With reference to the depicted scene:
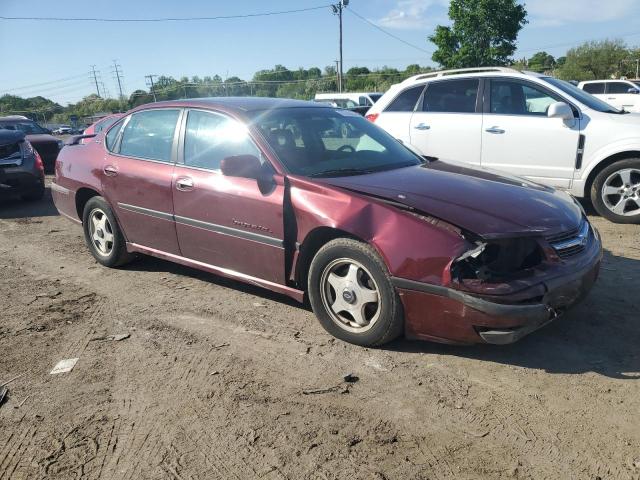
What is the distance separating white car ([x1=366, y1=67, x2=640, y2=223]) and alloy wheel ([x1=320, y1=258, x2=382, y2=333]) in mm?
2532

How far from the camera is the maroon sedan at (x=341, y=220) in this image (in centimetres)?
296

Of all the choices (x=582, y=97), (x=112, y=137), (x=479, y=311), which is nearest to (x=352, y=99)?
(x=582, y=97)

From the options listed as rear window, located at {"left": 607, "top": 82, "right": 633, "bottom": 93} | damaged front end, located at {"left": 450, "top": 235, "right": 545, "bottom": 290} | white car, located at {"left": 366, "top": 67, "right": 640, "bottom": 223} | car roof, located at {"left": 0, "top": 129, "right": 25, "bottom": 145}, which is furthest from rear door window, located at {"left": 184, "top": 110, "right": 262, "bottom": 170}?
rear window, located at {"left": 607, "top": 82, "right": 633, "bottom": 93}

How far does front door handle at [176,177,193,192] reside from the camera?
4152mm

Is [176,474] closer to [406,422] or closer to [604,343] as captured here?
[406,422]

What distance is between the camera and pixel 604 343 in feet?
10.9

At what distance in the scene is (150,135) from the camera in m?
4.71

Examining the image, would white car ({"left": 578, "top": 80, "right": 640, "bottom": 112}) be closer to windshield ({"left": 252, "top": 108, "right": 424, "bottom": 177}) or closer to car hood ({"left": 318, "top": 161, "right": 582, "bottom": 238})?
windshield ({"left": 252, "top": 108, "right": 424, "bottom": 177})

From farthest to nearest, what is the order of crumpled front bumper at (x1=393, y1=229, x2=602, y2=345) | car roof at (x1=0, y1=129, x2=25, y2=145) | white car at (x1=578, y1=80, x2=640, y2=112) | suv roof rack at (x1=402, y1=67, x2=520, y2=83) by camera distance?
white car at (x1=578, y1=80, x2=640, y2=112) < car roof at (x1=0, y1=129, x2=25, y2=145) < suv roof rack at (x1=402, y1=67, x2=520, y2=83) < crumpled front bumper at (x1=393, y1=229, x2=602, y2=345)

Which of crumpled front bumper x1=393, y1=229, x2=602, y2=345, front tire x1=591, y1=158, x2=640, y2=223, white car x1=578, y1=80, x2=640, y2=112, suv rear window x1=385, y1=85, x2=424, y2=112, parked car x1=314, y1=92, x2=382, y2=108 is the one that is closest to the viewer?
crumpled front bumper x1=393, y1=229, x2=602, y2=345

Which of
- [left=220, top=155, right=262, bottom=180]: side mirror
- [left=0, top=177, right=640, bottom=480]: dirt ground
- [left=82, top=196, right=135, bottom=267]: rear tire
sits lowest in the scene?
[left=0, top=177, right=640, bottom=480]: dirt ground

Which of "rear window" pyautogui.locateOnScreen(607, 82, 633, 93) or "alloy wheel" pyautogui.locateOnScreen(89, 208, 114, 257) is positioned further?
"rear window" pyautogui.locateOnScreen(607, 82, 633, 93)

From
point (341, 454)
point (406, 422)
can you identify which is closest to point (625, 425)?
point (406, 422)

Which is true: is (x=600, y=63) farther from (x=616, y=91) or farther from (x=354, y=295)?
(x=354, y=295)
